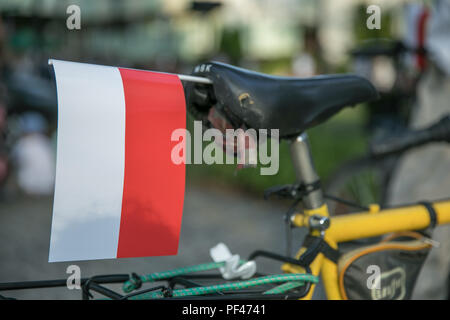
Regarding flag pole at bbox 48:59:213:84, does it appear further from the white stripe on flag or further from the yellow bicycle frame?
the yellow bicycle frame

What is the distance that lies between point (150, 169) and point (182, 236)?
10.8 feet

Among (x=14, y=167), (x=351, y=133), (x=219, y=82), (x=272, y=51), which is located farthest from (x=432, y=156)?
(x=272, y=51)

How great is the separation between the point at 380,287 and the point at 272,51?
70.6 ft

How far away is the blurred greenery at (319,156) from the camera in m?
5.06

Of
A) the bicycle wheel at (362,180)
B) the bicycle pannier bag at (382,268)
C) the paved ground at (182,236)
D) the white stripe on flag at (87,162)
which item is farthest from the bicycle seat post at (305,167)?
the paved ground at (182,236)

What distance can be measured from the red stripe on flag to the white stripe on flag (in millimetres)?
22

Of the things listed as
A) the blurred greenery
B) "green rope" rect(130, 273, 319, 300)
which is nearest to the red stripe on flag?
"green rope" rect(130, 273, 319, 300)

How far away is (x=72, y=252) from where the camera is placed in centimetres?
114

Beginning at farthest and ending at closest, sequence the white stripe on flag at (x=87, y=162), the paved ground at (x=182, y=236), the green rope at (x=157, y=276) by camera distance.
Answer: the paved ground at (x=182, y=236) → the green rope at (x=157, y=276) → the white stripe on flag at (x=87, y=162)

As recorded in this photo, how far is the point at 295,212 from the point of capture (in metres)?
1.56

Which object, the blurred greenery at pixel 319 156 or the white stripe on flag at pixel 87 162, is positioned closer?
the white stripe on flag at pixel 87 162

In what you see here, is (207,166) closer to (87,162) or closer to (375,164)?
(375,164)

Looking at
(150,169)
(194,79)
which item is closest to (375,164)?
(194,79)

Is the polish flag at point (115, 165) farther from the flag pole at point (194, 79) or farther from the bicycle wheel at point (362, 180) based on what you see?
the bicycle wheel at point (362, 180)
